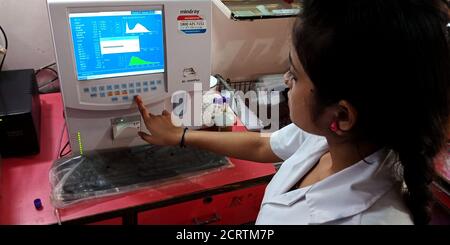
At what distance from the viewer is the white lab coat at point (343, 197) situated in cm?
65

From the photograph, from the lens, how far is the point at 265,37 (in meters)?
1.70

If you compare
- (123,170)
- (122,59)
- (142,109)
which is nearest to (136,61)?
(122,59)

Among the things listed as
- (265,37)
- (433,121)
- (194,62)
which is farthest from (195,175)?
(265,37)

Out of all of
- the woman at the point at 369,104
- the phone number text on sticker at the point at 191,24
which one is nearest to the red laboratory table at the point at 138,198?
the woman at the point at 369,104

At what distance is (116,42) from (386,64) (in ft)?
2.16

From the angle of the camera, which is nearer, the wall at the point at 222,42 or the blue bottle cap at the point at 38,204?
the blue bottle cap at the point at 38,204

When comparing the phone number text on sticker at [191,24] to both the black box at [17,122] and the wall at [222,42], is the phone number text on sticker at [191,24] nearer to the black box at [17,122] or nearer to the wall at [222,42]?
the wall at [222,42]

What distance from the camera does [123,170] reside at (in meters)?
1.02

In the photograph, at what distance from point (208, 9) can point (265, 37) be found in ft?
2.54

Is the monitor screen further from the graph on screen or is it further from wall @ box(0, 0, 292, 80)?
wall @ box(0, 0, 292, 80)

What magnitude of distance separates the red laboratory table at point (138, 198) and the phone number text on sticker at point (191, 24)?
1.38ft

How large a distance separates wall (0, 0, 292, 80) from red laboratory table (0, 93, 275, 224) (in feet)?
0.93

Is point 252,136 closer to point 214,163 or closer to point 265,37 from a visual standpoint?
point 214,163

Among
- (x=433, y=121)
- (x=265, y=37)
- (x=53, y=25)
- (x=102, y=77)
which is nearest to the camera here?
(x=433, y=121)
